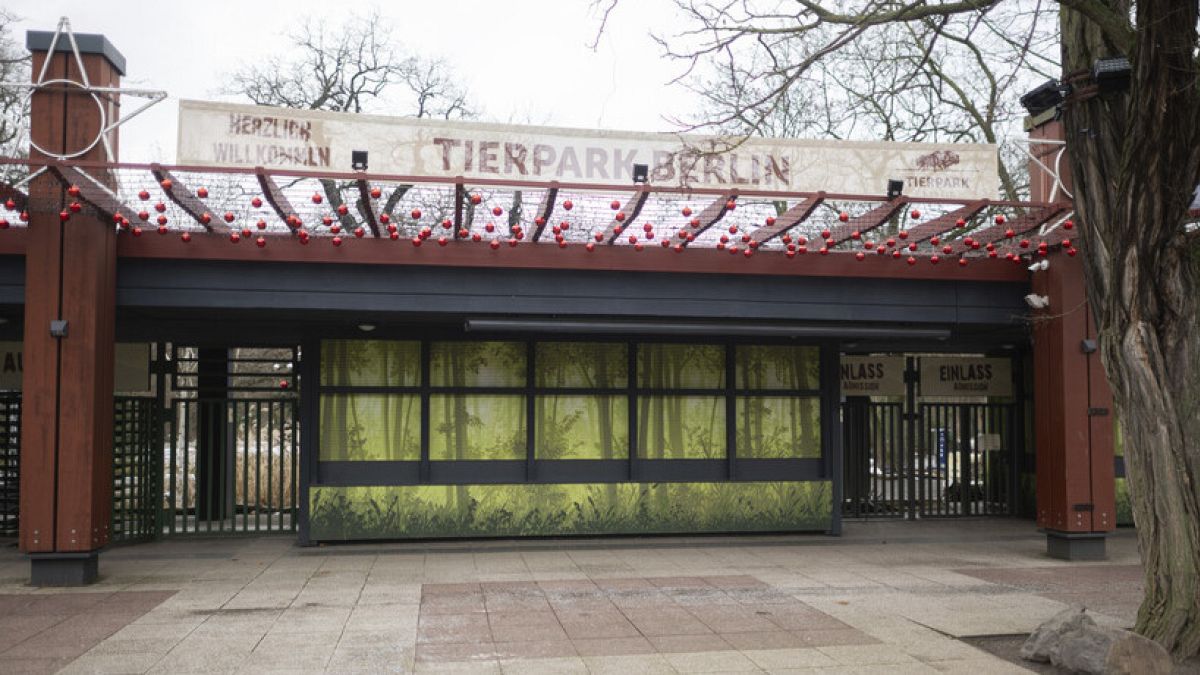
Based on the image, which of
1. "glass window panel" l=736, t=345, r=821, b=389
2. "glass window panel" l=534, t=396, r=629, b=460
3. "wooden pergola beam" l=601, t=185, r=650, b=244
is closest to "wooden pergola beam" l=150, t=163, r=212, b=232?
"wooden pergola beam" l=601, t=185, r=650, b=244

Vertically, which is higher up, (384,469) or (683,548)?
(384,469)

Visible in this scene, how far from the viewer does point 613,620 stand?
27.8 ft

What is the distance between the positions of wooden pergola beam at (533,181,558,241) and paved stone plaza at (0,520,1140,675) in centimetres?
372

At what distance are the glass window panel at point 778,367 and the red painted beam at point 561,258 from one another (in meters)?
1.94

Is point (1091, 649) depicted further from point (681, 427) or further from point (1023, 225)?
point (681, 427)

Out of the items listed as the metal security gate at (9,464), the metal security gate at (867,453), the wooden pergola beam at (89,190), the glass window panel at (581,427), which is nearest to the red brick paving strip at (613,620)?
the glass window panel at (581,427)

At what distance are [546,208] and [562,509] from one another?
4.55 m

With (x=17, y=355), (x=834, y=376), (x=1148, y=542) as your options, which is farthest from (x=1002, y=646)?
(x=17, y=355)

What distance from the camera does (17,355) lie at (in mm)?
13734

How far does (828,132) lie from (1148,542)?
18.7 m

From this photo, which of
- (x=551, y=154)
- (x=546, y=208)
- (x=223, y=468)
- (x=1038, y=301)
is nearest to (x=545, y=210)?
(x=546, y=208)

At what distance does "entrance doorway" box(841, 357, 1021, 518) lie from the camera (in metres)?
15.9

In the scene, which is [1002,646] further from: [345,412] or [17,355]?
[17,355]

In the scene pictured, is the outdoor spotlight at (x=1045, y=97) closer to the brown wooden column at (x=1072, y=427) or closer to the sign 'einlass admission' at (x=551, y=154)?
the sign 'einlass admission' at (x=551, y=154)
